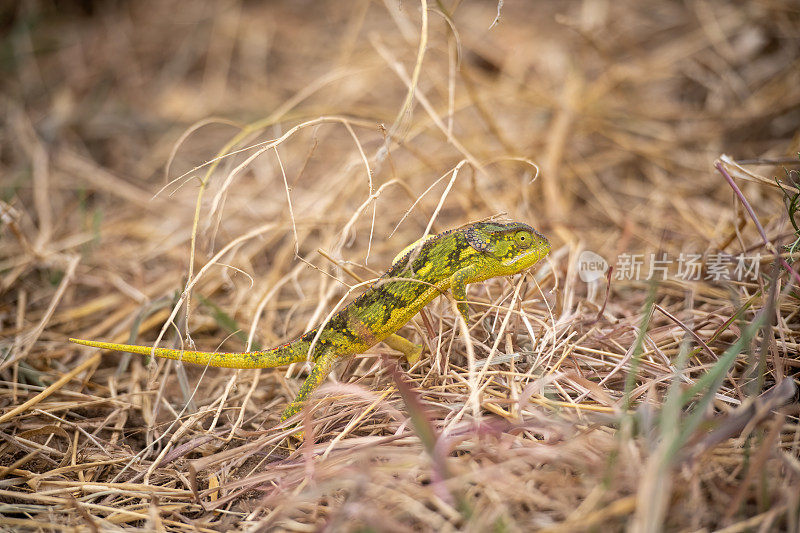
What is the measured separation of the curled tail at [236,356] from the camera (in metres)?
2.42

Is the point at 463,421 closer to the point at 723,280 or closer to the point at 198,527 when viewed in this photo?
the point at 198,527

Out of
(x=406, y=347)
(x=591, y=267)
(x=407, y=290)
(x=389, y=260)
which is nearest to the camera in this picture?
(x=407, y=290)

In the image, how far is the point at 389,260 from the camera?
379cm

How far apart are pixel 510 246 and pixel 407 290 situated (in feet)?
1.63

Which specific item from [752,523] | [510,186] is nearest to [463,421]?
[752,523]

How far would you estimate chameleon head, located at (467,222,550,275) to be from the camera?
2.42 metres

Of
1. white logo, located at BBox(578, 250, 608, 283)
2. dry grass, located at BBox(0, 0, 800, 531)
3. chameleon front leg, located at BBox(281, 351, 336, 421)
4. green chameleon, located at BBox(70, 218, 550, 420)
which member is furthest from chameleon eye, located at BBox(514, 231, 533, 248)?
chameleon front leg, located at BBox(281, 351, 336, 421)

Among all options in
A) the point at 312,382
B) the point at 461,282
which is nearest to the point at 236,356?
the point at 312,382

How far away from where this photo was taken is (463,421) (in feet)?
7.06

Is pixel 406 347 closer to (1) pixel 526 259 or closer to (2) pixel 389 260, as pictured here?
(1) pixel 526 259

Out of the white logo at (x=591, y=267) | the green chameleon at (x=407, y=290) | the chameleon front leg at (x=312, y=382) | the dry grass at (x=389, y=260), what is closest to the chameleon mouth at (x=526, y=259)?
the green chameleon at (x=407, y=290)

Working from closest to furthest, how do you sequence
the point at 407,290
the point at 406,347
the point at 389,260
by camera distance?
the point at 407,290
the point at 406,347
the point at 389,260

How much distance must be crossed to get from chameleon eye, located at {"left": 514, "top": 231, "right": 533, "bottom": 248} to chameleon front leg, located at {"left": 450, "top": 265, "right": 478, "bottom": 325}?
23 centimetres

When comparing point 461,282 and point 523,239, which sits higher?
point 523,239
